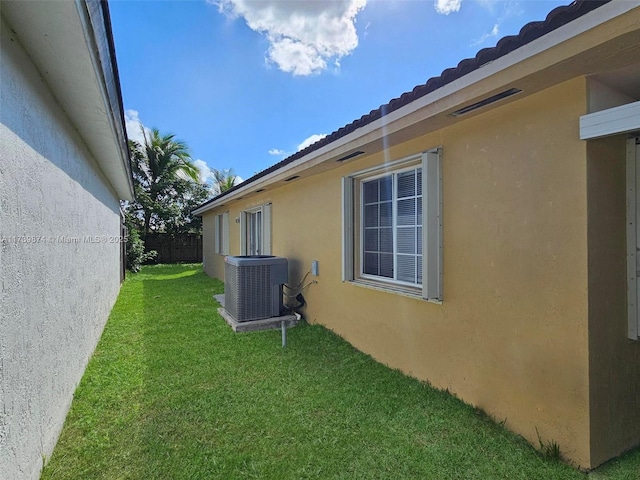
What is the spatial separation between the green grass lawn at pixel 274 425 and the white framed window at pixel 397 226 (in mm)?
1262

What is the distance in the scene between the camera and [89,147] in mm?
5027

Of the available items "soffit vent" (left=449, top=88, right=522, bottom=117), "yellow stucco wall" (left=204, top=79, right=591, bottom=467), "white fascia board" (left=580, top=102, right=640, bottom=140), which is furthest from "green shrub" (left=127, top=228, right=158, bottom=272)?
"white fascia board" (left=580, top=102, right=640, bottom=140)

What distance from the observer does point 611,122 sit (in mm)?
2189

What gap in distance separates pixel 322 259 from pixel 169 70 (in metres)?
9.55

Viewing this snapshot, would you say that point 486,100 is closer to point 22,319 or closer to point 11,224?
point 11,224

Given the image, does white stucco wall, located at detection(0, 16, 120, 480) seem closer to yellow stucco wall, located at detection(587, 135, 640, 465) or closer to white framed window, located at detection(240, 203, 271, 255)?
yellow stucco wall, located at detection(587, 135, 640, 465)

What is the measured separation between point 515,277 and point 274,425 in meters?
2.63

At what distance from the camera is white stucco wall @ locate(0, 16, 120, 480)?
6.32 feet

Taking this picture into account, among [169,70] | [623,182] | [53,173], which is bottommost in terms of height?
[623,182]

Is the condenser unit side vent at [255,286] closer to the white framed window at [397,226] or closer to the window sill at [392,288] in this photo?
the white framed window at [397,226]

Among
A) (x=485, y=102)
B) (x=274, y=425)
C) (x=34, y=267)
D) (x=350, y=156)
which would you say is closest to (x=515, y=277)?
(x=485, y=102)

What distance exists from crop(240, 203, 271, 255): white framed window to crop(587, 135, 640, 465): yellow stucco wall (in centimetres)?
728

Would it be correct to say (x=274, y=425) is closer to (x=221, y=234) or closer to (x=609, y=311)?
(x=609, y=311)

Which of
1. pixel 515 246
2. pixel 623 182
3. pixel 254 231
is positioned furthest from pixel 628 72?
pixel 254 231
